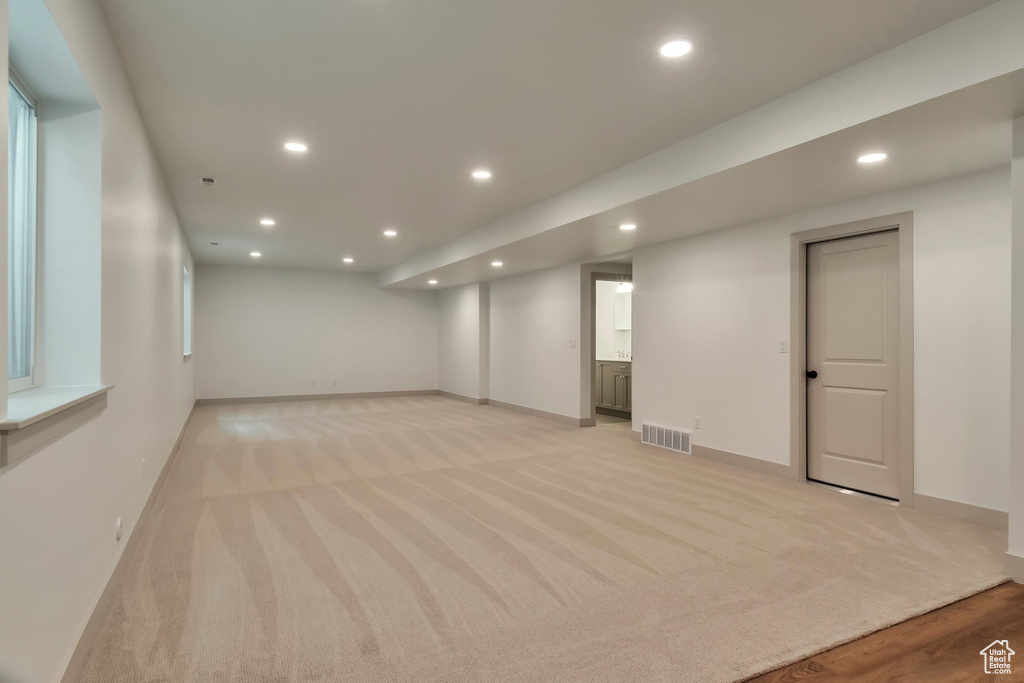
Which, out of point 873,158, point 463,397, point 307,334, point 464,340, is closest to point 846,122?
point 873,158

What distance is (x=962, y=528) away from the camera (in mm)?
3717

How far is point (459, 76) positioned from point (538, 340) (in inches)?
246

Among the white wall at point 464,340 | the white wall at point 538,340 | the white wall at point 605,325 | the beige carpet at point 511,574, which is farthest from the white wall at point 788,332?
the white wall at point 464,340

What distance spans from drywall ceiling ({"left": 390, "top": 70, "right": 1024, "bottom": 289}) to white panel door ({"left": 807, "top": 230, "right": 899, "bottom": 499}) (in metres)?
0.56

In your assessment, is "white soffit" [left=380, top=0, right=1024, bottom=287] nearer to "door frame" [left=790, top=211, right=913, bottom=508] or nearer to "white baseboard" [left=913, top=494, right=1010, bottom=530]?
"door frame" [left=790, top=211, right=913, bottom=508]

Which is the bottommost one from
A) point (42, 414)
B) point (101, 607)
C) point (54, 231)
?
point (101, 607)

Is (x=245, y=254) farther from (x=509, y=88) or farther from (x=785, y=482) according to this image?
(x=785, y=482)

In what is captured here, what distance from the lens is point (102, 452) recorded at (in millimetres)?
2475

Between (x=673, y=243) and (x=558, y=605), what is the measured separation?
479 centimetres

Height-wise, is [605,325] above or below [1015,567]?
above

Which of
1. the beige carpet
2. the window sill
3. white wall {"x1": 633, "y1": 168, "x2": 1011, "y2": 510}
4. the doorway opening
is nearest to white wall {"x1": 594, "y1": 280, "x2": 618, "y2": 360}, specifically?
the doorway opening

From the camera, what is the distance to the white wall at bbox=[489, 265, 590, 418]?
826cm

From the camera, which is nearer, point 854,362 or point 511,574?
point 511,574

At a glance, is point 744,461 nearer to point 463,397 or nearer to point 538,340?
point 538,340
